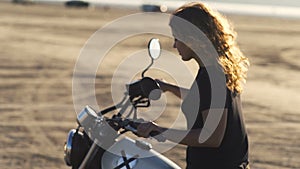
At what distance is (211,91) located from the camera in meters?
4.15

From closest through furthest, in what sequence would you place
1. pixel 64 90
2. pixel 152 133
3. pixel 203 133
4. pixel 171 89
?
pixel 152 133 → pixel 203 133 → pixel 171 89 → pixel 64 90

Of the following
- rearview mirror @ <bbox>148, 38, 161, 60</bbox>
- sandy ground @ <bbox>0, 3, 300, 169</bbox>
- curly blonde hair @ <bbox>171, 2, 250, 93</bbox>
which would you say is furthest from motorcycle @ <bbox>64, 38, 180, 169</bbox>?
sandy ground @ <bbox>0, 3, 300, 169</bbox>

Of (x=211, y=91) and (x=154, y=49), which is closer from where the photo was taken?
(x=211, y=91)

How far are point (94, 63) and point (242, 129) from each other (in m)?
12.4

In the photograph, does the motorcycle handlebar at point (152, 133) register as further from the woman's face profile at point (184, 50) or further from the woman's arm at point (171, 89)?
the woman's arm at point (171, 89)

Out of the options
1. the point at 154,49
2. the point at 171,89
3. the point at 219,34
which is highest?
the point at 219,34

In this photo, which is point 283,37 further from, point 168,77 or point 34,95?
point 34,95

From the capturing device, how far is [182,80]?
14266 millimetres

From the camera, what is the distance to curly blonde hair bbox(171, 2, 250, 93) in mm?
4215

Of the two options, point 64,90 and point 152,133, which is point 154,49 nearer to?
point 152,133

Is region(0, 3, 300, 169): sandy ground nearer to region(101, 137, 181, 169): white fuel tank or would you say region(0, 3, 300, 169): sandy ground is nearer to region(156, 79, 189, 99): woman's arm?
region(156, 79, 189, 99): woman's arm

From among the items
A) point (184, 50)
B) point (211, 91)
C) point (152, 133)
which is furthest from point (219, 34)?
point (152, 133)

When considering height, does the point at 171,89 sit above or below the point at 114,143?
above

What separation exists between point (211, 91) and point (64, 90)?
376 inches
